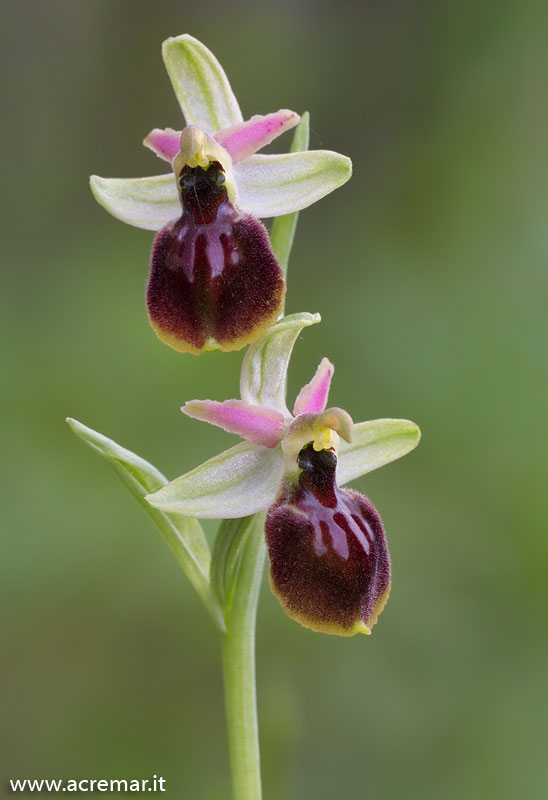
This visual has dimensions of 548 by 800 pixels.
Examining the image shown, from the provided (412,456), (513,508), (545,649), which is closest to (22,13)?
(412,456)

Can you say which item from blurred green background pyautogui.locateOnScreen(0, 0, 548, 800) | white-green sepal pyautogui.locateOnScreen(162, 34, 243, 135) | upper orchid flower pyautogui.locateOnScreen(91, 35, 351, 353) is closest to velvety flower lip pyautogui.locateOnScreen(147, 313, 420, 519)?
upper orchid flower pyautogui.locateOnScreen(91, 35, 351, 353)

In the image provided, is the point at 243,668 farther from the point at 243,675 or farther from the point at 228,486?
the point at 228,486

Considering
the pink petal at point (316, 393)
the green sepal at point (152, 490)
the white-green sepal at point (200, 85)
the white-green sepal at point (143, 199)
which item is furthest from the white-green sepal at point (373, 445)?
the white-green sepal at point (200, 85)

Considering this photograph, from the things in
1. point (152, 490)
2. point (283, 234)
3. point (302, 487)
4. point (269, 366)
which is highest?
point (283, 234)

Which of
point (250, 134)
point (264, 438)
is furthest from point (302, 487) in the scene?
point (250, 134)

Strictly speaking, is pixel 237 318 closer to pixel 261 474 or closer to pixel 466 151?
pixel 261 474

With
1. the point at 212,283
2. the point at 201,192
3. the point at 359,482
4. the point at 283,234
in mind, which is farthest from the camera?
the point at 359,482

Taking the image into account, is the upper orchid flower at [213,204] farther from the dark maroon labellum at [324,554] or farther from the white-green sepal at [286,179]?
the dark maroon labellum at [324,554]

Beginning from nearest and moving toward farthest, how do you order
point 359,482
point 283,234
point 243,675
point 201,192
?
point 201,192
point 243,675
point 283,234
point 359,482
